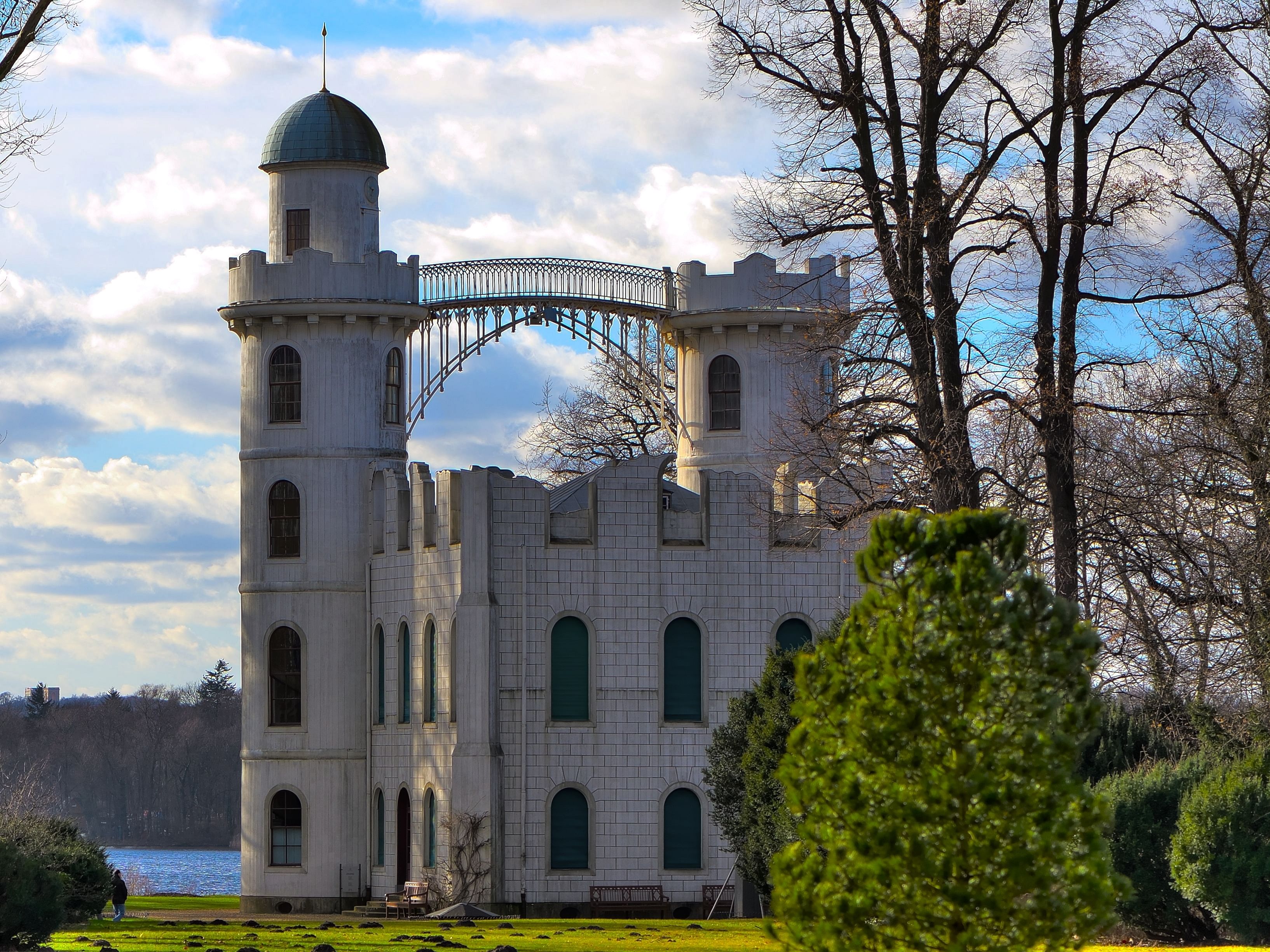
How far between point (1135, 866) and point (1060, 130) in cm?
1036

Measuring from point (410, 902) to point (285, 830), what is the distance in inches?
258

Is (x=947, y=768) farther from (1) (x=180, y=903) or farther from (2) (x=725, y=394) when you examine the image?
(1) (x=180, y=903)

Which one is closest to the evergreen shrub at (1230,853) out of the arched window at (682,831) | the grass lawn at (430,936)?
the grass lawn at (430,936)

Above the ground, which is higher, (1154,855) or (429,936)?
(1154,855)

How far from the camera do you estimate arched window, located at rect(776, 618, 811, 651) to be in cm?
3800

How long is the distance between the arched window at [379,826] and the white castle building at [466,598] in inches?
2.3

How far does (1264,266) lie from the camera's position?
27312mm

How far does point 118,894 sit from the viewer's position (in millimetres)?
37781


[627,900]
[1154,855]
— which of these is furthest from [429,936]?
[1154,855]

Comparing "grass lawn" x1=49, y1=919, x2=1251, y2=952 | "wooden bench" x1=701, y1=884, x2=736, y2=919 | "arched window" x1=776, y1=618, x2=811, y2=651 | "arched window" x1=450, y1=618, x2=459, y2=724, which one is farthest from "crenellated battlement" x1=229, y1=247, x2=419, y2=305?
"wooden bench" x1=701, y1=884, x2=736, y2=919

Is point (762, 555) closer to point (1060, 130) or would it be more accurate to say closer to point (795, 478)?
point (795, 478)

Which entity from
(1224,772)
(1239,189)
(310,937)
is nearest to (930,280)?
(1239,189)

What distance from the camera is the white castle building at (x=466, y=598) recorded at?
36.8 metres

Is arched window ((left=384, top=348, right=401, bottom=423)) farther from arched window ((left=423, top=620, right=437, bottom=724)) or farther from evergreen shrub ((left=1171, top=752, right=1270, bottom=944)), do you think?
evergreen shrub ((left=1171, top=752, right=1270, bottom=944))
